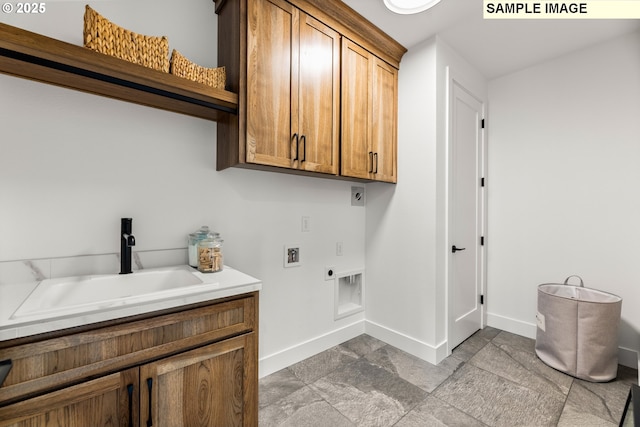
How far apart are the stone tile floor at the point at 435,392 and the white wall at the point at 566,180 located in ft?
2.07

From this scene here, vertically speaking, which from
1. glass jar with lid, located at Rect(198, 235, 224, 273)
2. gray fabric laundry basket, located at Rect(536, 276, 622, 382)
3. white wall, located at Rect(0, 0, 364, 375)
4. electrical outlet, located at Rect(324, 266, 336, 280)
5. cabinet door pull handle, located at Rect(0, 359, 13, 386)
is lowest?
gray fabric laundry basket, located at Rect(536, 276, 622, 382)

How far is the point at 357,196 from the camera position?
8.52 feet

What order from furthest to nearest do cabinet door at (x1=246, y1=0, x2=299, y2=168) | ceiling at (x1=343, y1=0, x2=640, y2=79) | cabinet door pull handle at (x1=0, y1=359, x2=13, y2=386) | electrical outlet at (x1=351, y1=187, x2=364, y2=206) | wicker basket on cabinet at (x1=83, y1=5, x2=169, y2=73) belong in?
1. electrical outlet at (x1=351, y1=187, x2=364, y2=206)
2. ceiling at (x1=343, y1=0, x2=640, y2=79)
3. cabinet door at (x1=246, y1=0, x2=299, y2=168)
4. wicker basket on cabinet at (x1=83, y1=5, x2=169, y2=73)
5. cabinet door pull handle at (x1=0, y1=359, x2=13, y2=386)

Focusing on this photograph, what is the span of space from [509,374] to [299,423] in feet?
5.03

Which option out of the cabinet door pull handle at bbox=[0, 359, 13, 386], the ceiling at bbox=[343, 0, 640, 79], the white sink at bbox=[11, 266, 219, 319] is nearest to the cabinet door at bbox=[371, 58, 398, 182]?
the ceiling at bbox=[343, 0, 640, 79]

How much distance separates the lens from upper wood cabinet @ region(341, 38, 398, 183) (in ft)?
6.58

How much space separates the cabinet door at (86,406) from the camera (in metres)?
0.82

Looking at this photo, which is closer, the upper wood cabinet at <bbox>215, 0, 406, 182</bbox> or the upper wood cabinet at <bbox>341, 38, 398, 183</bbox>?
the upper wood cabinet at <bbox>215, 0, 406, 182</bbox>

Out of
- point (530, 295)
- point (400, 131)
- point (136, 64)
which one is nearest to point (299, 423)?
point (136, 64)

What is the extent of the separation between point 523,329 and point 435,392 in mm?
1426

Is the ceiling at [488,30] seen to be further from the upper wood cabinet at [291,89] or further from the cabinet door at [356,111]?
the upper wood cabinet at [291,89]

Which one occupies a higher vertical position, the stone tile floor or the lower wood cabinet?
the lower wood cabinet

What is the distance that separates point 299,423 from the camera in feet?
5.04

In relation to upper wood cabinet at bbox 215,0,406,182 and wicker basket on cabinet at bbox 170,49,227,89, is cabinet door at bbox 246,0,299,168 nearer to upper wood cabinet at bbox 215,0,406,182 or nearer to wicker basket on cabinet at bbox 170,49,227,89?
upper wood cabinet at bbox 215,0,406,182
